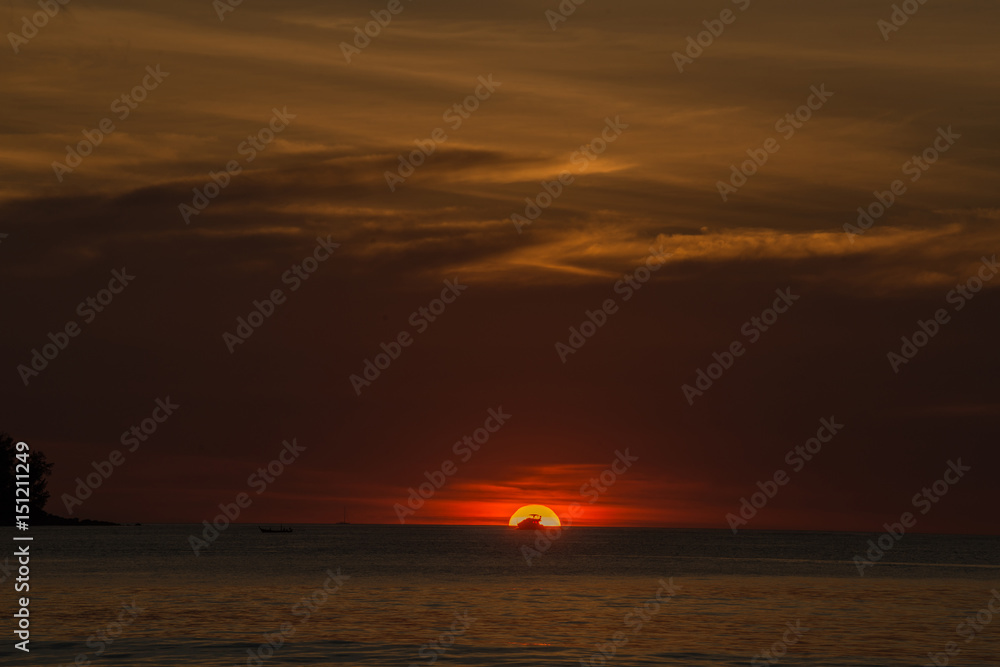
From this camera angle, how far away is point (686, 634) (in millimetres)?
57062

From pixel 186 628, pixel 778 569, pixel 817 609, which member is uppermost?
pixel 778 569

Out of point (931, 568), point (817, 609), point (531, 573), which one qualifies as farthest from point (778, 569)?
point (817, 609)

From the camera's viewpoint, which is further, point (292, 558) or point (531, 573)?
point (292, 558)

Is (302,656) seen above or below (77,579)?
Answer: below

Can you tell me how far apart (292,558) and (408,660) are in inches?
4268

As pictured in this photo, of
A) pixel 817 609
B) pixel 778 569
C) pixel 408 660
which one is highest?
pixel 778 569

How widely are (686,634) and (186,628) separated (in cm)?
2502

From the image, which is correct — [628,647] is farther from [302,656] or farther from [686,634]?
[302,656]

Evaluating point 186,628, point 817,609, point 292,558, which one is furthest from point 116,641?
point 292,558

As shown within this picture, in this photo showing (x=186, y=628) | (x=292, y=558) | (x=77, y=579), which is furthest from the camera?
(x=292, y=558)

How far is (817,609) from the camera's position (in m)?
74.5

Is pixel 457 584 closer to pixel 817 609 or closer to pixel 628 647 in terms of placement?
pixel 817 609

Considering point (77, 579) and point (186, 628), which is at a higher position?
point (77, 579)

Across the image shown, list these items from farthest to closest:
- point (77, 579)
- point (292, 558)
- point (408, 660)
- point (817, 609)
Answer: point (292, 558) → point (77, 579) → point (817, 609) → point (408, 660)
